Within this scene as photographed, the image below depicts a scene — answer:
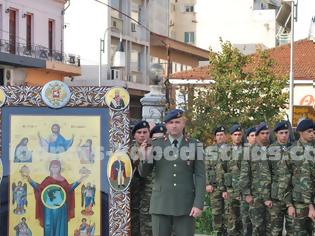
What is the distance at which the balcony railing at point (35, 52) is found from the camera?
32.2m

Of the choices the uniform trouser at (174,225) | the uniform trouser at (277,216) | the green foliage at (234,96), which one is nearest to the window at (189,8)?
the green foliage at (234,96)

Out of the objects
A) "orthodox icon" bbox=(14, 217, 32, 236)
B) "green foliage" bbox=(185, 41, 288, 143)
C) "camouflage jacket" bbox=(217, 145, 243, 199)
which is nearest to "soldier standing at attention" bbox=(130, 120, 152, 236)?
"orthodox icon" bbox=(14, 217, 32, 236)

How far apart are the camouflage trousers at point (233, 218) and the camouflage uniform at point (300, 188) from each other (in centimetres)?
193

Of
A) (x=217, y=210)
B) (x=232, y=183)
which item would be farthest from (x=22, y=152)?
(x=217, y=210)

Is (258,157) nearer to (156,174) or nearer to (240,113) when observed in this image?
(156,174)

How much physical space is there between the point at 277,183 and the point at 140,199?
5.74 feet

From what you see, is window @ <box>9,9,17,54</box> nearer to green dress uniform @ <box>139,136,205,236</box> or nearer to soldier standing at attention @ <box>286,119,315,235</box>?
soldier standing at attention @ <box>286,119,315,235</box>

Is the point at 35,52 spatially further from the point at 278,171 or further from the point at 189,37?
the point at 189,37

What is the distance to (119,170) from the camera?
29.2ft

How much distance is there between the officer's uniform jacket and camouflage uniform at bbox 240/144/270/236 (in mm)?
2276

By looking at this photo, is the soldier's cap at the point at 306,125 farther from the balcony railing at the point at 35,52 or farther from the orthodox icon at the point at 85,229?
the balcony railing at the point at 35,52

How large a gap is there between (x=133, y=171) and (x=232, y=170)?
2.99 metres

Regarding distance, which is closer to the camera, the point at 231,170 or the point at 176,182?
the point at 176,182

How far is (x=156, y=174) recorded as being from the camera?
8570mm
